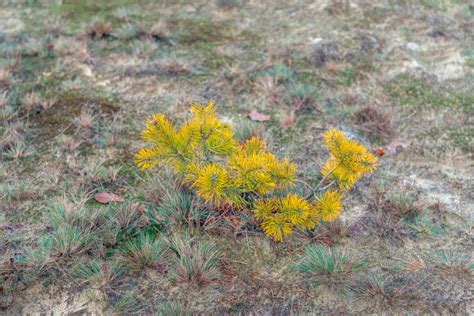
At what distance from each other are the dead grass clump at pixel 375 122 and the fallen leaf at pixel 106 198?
2306 mm

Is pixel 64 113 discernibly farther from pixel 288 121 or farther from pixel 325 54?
pixel 325 54

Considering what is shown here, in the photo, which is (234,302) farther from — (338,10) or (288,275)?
(338,10)

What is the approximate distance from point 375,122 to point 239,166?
210 centimetres

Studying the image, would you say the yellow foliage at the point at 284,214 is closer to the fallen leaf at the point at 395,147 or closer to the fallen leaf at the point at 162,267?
the fallen leaf at the point at 162,267

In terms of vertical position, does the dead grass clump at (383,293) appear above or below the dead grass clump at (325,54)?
below

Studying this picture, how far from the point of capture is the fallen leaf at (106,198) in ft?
12.3

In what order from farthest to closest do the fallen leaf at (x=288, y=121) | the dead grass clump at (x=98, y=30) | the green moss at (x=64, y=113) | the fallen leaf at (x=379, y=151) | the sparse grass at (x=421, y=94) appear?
the dead grass clump at (x=98, y=30) < the sparse grass at (x=421, y=94) < the fallen leaf at (x=288, y=121) < the green moss at (x=64, y=113) < the fallen leaf at (x=379, y=151)

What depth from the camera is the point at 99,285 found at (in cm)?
313

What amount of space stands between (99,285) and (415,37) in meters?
4.75

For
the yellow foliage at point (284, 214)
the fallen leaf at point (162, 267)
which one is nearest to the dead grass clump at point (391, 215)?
the yellow foliage at point (284, 214)

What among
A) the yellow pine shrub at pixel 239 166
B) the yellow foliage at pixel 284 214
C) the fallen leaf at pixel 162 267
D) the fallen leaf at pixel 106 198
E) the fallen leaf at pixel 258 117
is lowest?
the fallen leaf at pixel 258 117

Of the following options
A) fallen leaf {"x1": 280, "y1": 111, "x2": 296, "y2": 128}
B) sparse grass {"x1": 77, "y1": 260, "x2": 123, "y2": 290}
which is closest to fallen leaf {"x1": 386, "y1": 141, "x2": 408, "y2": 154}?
fallen leaf {"x1": 280, "y1": 111, "x2": 296, "y2": 128}

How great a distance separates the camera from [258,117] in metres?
4.79

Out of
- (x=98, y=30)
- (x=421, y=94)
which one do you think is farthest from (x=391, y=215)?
(x=98, y=30)
